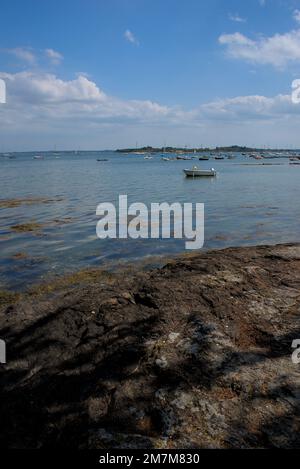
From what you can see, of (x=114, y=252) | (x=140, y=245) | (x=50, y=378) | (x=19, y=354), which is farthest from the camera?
(x=140, y=245)

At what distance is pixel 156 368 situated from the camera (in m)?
4.42

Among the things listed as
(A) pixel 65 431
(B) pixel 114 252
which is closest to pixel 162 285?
(A) pixel 65 431

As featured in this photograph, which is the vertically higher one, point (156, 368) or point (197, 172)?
point (197, 172)

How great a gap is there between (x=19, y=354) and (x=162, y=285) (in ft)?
9.05

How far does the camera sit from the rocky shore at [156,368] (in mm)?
3551

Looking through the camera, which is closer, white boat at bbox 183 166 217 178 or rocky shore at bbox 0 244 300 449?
rocky shore at bbox 0 244 300 449

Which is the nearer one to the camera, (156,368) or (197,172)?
(156,368)

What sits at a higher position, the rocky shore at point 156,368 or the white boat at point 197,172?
the white boat at point 197,172

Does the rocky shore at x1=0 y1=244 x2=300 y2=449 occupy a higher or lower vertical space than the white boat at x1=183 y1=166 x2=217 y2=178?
lower

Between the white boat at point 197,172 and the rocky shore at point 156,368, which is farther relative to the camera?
Result: the white boat at point 197,172

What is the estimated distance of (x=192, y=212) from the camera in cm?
2506

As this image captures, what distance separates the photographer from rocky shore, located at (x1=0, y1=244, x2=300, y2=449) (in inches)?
140

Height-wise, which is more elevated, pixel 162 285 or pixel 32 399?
pixel 162 285
